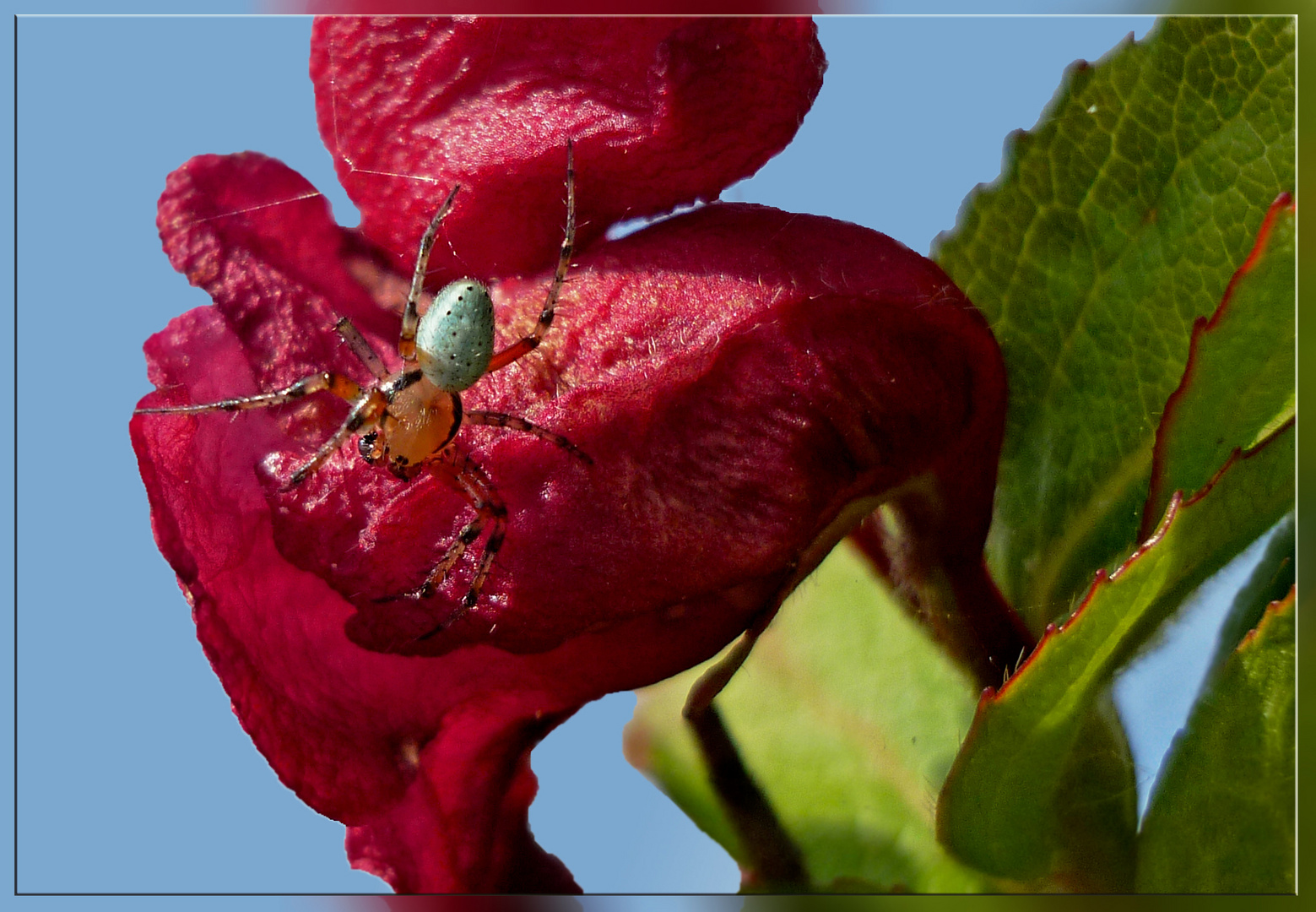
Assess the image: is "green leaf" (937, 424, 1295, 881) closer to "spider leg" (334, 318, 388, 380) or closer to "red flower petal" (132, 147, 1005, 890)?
"red flower petal" (132, 147, 1005, 890)

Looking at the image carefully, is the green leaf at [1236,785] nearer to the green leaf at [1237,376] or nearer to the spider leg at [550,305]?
the green leaf at [1237,376]

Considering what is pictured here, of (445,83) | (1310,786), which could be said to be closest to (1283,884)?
(1310,786)

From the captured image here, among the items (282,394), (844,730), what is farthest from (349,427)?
(844,730)

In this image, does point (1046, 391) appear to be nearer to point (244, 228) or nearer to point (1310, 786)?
point (1310, 786)

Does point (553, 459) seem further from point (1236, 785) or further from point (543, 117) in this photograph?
point (1236, 785)

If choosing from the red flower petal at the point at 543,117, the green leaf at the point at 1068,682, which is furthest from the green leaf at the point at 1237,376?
the red flower petal at the point at 543,117

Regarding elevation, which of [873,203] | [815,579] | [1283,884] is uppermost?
[873,203]
